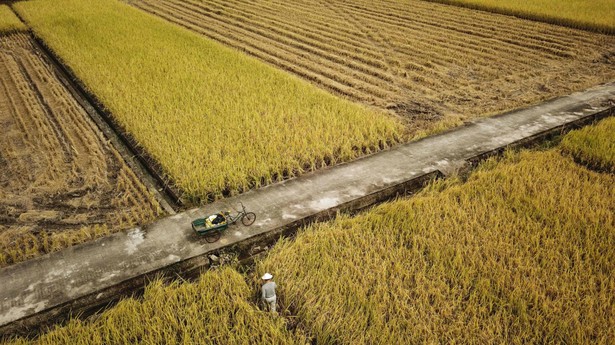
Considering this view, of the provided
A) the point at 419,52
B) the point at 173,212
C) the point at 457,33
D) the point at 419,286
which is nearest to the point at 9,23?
the point at 173,212

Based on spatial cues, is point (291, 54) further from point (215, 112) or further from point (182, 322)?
point (182, 322)

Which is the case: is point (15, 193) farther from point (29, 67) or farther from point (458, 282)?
point (29, 67)

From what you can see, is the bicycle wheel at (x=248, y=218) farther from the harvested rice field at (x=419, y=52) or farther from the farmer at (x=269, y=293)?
the harvested rice field at (x=419, y=52)

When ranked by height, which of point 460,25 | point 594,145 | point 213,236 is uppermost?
point 460,25

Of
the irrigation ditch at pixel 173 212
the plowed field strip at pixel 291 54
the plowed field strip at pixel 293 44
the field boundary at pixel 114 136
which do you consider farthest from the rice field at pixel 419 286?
the plowed field strip at pixel 293 44

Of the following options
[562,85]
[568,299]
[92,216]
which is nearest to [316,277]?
[568,299]

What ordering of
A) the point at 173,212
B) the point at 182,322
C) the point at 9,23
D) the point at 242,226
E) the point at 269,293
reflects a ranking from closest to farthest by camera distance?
the point at 182,322, the point at 269,293, the point at 242,226, the point at 173,212, the point at 9,23
